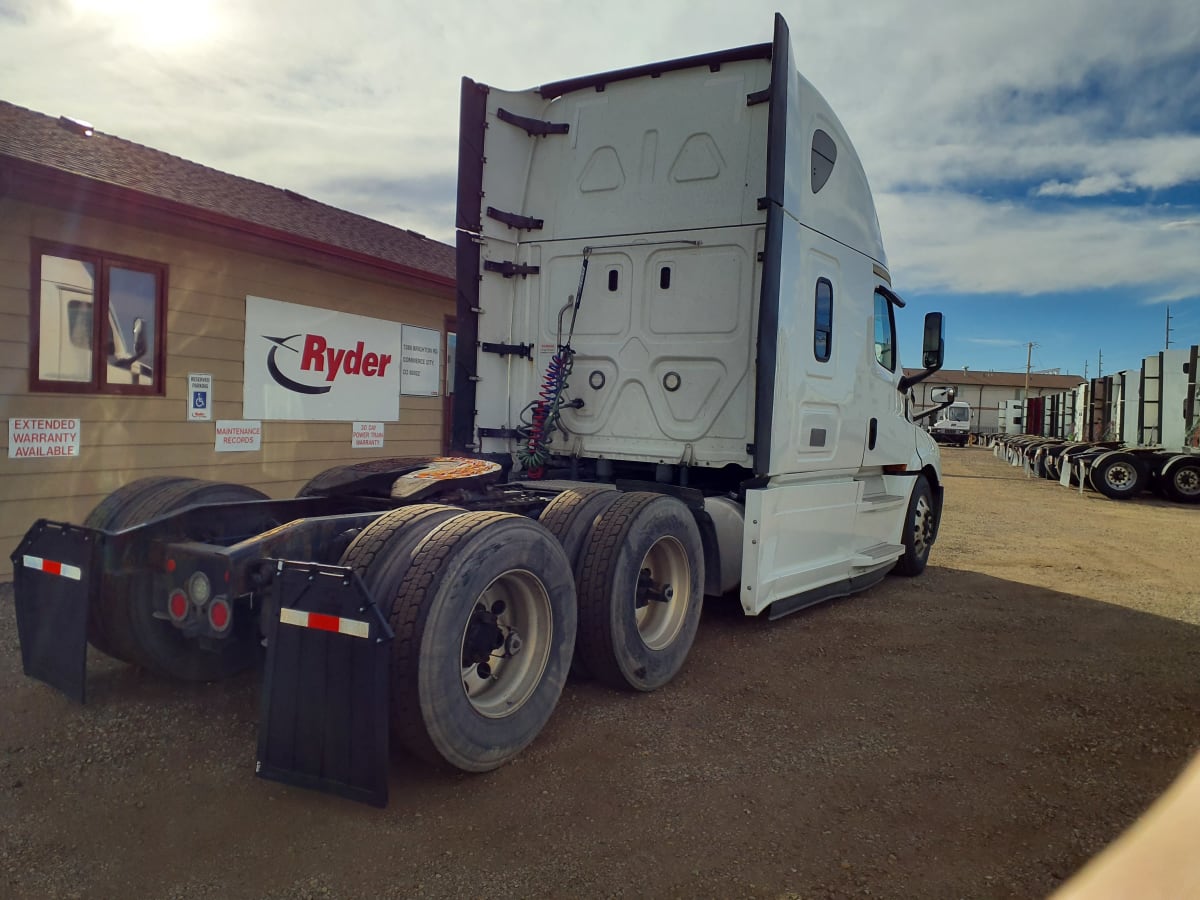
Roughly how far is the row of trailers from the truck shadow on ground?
48.9 feet

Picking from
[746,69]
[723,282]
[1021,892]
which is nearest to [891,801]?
[1021,892]

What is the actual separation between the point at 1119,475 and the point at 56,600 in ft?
65.0

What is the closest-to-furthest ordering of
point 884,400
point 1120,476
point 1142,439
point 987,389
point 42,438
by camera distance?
point 42,438 → point 884,400 → point 1120,476 → point 1142,439 → point 987,389

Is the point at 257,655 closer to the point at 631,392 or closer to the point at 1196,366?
the point at 631,392

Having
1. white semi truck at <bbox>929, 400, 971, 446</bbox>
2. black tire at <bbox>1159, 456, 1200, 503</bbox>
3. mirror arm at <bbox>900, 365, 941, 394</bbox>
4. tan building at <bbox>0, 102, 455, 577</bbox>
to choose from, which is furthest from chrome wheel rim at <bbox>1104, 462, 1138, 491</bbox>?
white semi truck at <bbox>929, 400, 971, 446</bbox>

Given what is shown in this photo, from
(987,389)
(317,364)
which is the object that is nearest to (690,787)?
(317,364)

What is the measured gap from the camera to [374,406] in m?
10.1

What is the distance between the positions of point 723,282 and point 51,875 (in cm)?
469

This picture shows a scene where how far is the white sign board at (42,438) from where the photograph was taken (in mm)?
6590

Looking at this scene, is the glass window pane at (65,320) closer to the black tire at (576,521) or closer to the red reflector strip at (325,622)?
the black tire at (576,521)

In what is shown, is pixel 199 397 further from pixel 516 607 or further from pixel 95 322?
pixel 516 607

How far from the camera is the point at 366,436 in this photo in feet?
33.0

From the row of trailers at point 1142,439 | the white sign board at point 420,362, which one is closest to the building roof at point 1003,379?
the row of trailers at point 1142,439

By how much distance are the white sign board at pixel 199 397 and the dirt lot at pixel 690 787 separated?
2.94 meters
